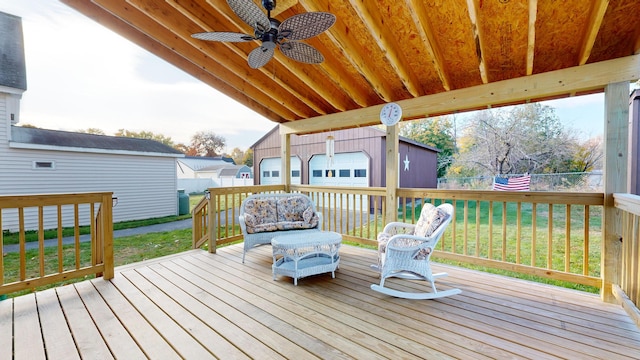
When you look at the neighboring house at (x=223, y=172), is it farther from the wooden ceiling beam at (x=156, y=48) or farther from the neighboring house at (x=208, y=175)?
the wooden ceiling beam at (x=156, y=48)

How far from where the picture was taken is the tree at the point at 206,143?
3014 cm

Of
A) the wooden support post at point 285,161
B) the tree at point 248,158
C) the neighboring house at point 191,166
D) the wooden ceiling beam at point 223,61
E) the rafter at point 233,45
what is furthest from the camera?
the tree at point 248,158

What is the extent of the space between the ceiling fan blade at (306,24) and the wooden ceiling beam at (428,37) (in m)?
0.86

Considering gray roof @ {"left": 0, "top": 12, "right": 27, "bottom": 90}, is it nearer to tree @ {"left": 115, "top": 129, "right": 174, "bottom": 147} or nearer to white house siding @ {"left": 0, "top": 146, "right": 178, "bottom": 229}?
white house siding @ {"left": 0, "top": 146, "right": 178, "bottom": 229}

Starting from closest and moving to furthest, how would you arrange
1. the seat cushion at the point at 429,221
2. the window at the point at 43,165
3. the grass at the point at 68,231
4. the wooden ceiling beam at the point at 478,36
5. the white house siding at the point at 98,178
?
1. the wooden ceiling beam at the point at 478,36
2. the seat cushion at the point at 429,221
3. the grass at the point at 68,231
4. the white house siding at the point at 98,178
5. the window at the point at 43,165

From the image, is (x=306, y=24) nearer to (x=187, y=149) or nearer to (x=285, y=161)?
(x=285, y=161)

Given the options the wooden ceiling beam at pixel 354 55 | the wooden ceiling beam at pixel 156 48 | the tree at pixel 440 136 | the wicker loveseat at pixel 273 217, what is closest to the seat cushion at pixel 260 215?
the wicker loveseat at pixel 273 217

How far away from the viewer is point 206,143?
30.7m

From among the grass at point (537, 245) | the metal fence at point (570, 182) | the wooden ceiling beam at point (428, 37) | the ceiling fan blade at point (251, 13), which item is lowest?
the grass at point (537, 245)

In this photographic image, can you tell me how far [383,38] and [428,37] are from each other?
482 millimetres

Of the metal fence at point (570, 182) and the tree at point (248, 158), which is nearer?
the metal fence at point (570, 182)

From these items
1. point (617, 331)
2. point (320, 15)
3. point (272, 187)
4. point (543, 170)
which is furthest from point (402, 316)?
point (543, 170)

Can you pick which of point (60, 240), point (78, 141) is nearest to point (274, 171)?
point (78, 141)

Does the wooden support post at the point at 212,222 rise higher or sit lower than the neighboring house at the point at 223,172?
lower
